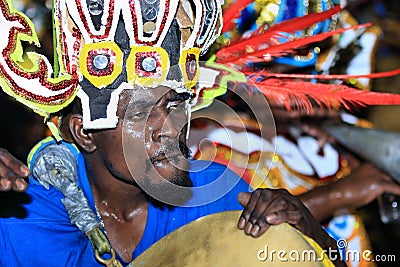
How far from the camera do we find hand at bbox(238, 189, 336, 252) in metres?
2.06

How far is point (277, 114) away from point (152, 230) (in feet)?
2.54

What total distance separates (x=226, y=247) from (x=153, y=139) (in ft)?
1.18

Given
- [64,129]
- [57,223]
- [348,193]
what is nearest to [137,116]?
[64,129]

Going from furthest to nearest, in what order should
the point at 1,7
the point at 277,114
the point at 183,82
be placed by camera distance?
1. the point at 277,114
2. the point at 183,82
3. the point at 1,7

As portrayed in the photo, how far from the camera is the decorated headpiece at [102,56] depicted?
2.19m

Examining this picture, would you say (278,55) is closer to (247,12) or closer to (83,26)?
(247,12)

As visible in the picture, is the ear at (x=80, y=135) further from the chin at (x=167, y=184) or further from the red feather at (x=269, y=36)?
the red feather at (x=269, y=36)

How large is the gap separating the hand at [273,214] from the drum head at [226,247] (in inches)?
0.9

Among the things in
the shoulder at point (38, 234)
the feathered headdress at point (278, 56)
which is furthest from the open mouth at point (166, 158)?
the feathered headdress at point (278, 56)

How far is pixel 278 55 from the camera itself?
8.45 feet

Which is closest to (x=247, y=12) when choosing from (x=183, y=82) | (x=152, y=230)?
(x=183, y=82)

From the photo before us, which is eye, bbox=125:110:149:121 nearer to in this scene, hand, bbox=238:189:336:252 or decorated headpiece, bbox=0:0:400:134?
decorated headpiece, bbox=0:0:400:134

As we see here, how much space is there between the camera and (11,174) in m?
1.91

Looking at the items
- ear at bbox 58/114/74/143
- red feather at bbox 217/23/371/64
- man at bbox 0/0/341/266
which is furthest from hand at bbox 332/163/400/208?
ear at bbox 58/114/74/143
